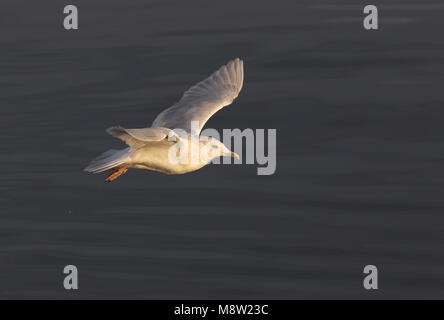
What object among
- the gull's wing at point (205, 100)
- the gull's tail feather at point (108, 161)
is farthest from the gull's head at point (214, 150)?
the gull's tail feather at point (108, 161)

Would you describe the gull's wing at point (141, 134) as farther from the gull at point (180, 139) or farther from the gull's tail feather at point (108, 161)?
the gull's tail feather at point (108, 161)

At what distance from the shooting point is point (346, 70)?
59.8ft

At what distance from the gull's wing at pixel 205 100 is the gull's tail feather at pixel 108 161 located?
1.41 metres

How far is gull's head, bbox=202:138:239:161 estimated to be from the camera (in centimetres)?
1068

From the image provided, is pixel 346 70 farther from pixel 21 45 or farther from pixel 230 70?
pixel 21 45

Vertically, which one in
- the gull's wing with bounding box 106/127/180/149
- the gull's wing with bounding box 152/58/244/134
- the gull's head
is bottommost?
the gull's wing with bounding box 106/127/180/149

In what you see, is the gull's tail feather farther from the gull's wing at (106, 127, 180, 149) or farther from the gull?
the gull's wing at (106, 127, 180, 149)

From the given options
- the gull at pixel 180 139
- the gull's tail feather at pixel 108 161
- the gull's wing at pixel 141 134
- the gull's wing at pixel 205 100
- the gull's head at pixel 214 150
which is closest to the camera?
the gull's wing at pixel 141 134

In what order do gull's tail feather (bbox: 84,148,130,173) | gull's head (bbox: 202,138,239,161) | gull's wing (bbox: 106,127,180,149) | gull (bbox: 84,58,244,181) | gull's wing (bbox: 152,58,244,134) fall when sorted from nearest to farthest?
gull's wing (bbox: 106,127,180,149)
gull (bbox: 84,58,244,181)
gull's tail feather (bbox: 84,148,130,173)
gull's head (bbox: 202,138,239,161)
gull's wing (bbox: 152,58,244,134)

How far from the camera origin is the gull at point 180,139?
9.69 metres

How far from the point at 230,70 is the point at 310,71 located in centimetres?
577

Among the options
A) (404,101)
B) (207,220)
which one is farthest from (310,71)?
(207,220)

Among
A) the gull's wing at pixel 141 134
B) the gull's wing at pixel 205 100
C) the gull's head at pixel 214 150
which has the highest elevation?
the gull's wing at pixel 205 100

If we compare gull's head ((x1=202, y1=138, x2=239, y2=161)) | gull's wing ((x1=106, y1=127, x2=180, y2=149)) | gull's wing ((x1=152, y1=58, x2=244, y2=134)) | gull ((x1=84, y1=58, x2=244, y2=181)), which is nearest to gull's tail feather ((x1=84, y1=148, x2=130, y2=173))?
gull ((x1=84, y1=58, x2=244, y2=181))
